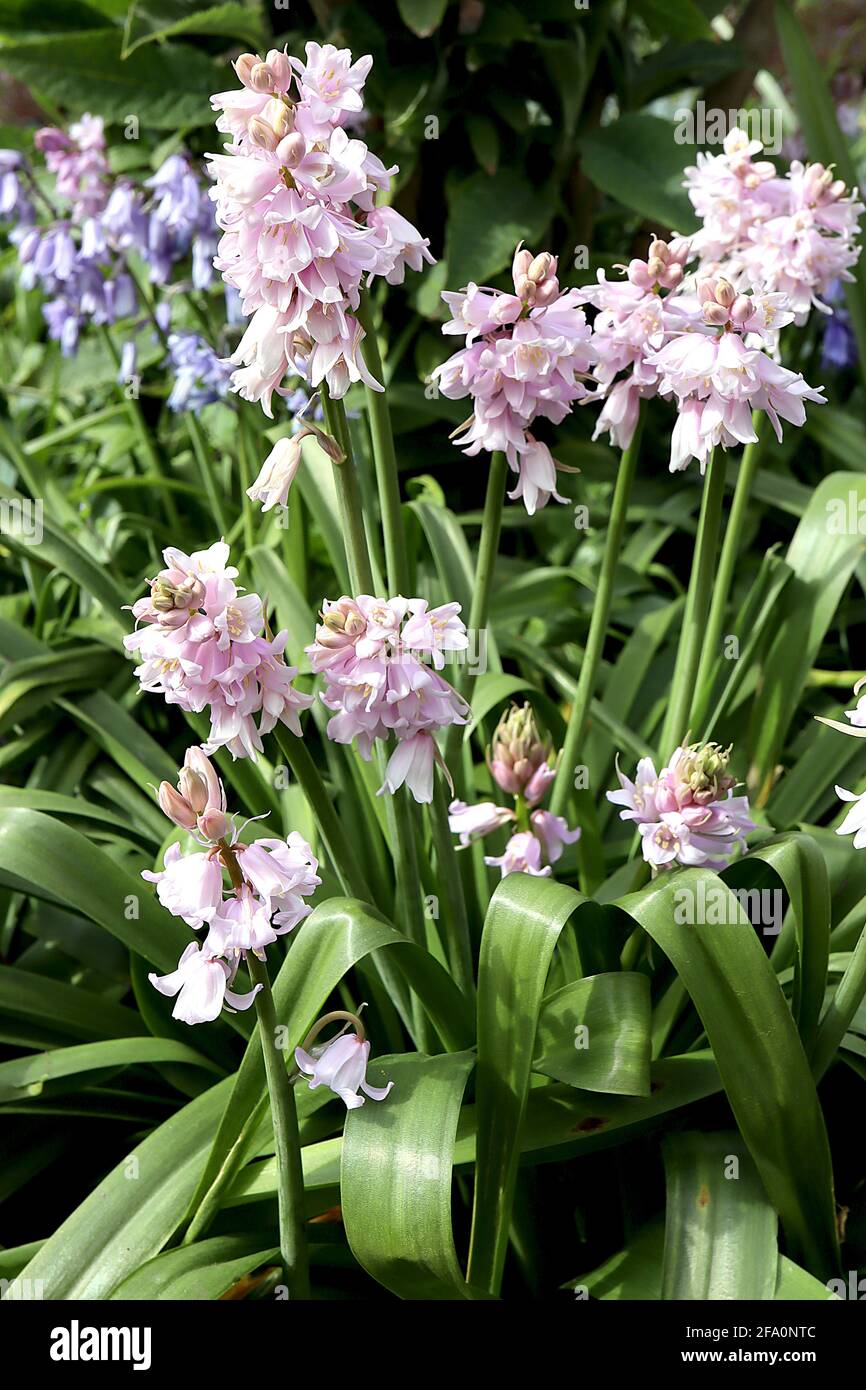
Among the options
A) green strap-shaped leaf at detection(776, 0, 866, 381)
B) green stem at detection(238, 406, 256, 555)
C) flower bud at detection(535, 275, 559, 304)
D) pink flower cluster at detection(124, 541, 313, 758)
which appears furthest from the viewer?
green strap-shaped leaf at detection(776, 0, 866, 381)

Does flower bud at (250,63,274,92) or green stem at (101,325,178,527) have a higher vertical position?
flower bud at (250,63,274,92)

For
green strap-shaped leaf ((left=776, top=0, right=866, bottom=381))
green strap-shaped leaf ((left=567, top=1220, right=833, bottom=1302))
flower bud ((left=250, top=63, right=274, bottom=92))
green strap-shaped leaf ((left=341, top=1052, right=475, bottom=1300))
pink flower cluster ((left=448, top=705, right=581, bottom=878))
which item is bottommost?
green strap-shaped leaf ((left=567, top=1220, right=833, bottom=1302))

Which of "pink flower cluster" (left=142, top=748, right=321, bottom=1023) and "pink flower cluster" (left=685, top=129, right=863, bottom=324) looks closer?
"pink flower cluster" (left=142, top=748, right=321, bottom=1023)

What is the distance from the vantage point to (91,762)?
2547 mm

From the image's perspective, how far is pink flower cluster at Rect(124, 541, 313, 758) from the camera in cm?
113

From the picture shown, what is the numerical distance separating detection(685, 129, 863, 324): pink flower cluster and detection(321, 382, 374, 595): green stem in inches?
26.1

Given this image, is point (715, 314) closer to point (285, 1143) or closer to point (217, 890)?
point (217, 890)

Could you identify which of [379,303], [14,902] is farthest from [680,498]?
[14,902]

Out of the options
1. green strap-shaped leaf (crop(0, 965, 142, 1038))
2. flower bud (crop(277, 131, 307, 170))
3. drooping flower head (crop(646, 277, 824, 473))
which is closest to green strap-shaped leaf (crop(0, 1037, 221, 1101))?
green strap-shaped leaf (crop(0, 965, 142, 1038))

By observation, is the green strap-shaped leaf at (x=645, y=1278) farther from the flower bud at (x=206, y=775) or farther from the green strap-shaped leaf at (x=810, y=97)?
the green strap-shaped leaf at (x=810, y=97)

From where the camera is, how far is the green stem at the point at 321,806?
1284mm

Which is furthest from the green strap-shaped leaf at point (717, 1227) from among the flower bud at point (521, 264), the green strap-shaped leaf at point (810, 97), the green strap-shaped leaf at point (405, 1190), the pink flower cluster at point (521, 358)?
the green strap-shaped leaf at point (810, 97)

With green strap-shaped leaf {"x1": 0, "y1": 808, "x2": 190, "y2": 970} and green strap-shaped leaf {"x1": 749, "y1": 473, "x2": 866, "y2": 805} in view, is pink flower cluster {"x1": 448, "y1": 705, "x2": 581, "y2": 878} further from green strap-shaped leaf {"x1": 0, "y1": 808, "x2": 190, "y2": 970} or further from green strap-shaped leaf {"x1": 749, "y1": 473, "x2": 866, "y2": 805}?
green strap-shaped leaf {"x1": 749, "y1": 473, "x2": 866, "y2": 805}

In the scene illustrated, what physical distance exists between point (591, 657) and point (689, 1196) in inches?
28.9
